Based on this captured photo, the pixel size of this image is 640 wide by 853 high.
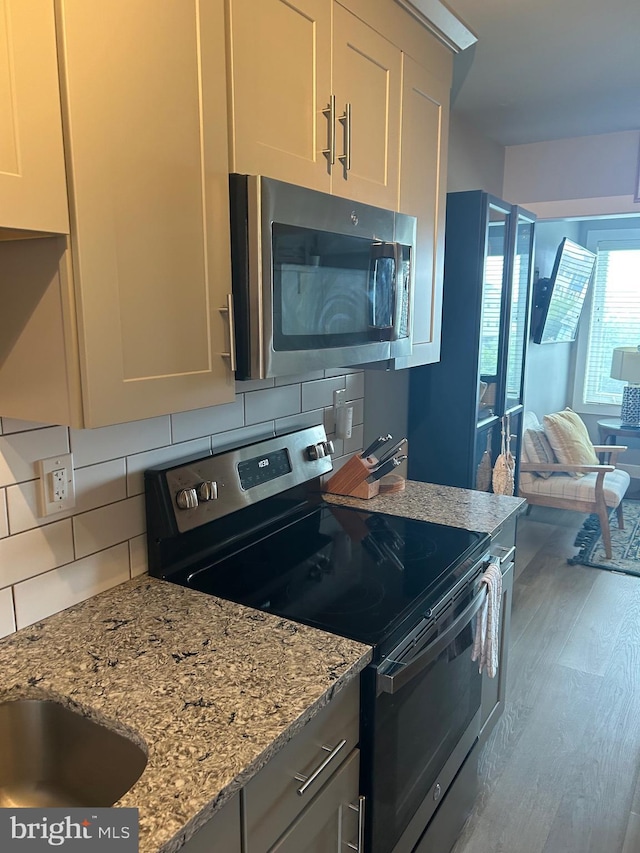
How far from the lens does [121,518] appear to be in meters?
1.48

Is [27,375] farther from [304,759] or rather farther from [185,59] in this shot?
[304,759]

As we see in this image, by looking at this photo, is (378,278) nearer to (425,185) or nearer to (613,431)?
(425,185)

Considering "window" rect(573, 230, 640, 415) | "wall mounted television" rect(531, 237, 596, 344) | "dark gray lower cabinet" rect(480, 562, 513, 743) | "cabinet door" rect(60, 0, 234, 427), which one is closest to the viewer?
"cabinet door" rect(60, 0, 234, 427)

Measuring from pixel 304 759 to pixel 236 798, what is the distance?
0.19 metres

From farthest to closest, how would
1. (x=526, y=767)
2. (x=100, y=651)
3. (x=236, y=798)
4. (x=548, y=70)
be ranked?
(x=548, y=70) < (x=526, y=767) < (x=100, y=651) < (x=236, y=798)

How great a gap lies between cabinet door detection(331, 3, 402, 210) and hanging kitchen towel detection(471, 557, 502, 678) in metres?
→ 1.03

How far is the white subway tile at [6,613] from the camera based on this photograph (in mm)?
1240

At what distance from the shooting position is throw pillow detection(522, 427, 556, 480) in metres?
4.20

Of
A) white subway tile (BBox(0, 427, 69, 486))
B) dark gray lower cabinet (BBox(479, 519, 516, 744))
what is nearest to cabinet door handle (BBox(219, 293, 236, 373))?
white subway tile (BBox(0, 427, 69, 486))

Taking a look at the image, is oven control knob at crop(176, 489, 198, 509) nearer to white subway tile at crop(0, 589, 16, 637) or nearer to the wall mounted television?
white subway tile at crop(0, 589, 16, 637)

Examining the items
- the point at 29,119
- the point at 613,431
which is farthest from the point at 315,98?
the point at 613,431

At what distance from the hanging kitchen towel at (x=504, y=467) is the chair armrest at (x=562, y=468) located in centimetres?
92

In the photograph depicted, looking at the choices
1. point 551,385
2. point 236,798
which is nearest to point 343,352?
point 236,798

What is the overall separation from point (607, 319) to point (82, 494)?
5472 millimetres
